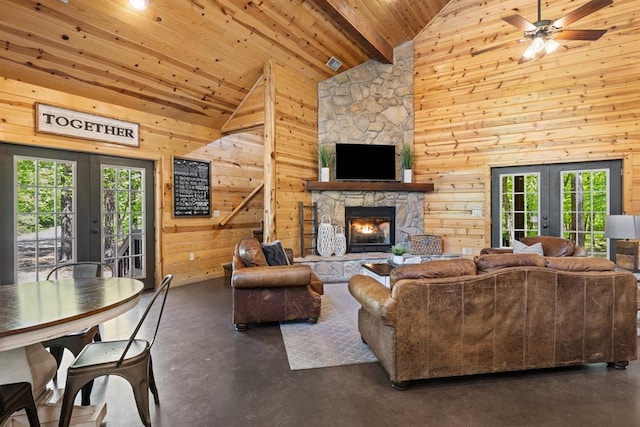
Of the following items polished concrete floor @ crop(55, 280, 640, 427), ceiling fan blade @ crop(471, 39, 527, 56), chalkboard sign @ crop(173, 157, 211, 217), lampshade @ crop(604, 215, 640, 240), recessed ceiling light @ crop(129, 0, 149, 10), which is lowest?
polished concrete floor @ crop(55, 280, 640, 427)

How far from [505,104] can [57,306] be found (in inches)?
256

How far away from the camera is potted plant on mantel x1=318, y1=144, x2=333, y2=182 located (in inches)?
238

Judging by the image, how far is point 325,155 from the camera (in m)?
6.14

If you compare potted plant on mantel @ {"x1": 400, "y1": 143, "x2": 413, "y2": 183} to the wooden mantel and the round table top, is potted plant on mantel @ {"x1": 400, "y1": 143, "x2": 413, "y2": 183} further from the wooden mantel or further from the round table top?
the round table top

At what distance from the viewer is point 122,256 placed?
5.02m

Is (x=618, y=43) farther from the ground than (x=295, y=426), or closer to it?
farther from the ground

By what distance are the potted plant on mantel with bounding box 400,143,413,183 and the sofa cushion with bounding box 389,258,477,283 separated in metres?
4.04

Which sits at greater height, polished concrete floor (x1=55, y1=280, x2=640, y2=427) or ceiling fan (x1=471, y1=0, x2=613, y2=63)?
ceiling fan (x1=471, y1=0, x2=613, y2=63)

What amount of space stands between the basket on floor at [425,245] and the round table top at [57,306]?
15.9 ft

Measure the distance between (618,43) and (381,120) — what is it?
143 inches

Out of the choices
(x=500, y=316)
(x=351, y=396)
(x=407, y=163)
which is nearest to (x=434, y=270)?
(x=500, y=316)

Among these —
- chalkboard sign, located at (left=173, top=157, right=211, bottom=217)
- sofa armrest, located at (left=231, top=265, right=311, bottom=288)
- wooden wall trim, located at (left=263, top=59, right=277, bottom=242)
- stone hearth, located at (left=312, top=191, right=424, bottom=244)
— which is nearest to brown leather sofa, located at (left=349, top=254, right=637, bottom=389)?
sofa armrest, located at (left=231, top=265, right=311, bottom=288)

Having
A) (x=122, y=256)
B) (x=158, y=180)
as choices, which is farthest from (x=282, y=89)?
(x=122, y=256)

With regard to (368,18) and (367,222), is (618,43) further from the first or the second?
(367,222)
